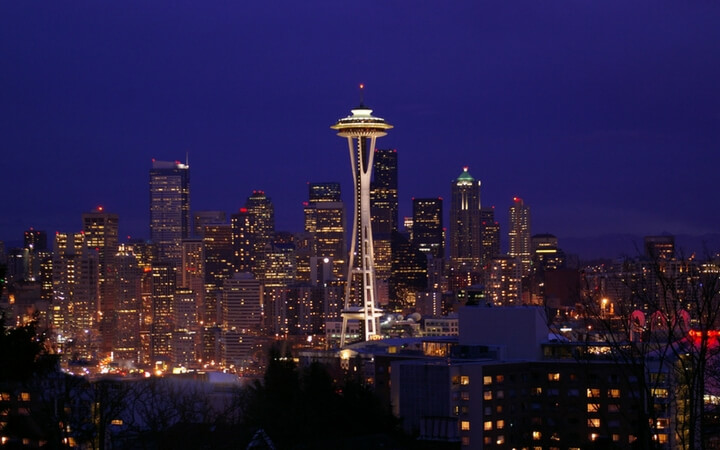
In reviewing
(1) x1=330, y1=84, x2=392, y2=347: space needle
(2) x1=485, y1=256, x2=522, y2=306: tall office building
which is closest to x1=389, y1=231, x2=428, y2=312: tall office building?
(2) x1=485, y1=256, x2=522, y2=306: tall office building

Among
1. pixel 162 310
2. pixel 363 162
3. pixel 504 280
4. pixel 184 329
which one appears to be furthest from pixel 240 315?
pixel 363 162

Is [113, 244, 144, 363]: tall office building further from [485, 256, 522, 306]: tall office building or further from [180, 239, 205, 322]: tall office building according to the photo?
[485, 256, 522, 306]: tall office building

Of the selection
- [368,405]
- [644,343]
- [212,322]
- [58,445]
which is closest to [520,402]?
[368,405]

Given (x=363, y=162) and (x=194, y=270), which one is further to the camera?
(x=194, y=270)

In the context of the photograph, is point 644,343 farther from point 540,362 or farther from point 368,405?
point 540,362

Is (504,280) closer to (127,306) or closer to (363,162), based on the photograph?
(127,306)

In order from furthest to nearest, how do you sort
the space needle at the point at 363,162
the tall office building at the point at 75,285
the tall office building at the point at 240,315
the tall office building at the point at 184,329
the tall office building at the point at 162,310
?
1. the tall office building at the point at 75,285
2. the tall office building at the point at 162,310
3. the tall office building at the point at 240,315
4. the tall office building at the point at 184,329
5. the space needle at the point at 363,162

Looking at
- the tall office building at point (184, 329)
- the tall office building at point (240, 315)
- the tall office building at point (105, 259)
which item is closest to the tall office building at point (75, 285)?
the tall office building at point (105, 259)

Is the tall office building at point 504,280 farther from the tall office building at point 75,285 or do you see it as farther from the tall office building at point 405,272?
the tall office building at point 75,285

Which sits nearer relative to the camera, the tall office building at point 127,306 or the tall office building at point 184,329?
the tall office building at point 184,329
